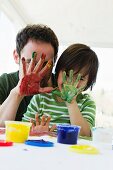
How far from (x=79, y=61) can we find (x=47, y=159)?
787 millimetres

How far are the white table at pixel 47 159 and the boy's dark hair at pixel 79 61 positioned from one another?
632 millimetres

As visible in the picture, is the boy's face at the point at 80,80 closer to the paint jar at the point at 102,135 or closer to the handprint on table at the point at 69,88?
the handprint on table at the point at 69,88

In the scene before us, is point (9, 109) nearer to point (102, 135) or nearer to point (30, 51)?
point (30, 51)

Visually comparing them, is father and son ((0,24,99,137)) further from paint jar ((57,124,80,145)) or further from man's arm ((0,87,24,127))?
paint jar ((57,124,80,145))

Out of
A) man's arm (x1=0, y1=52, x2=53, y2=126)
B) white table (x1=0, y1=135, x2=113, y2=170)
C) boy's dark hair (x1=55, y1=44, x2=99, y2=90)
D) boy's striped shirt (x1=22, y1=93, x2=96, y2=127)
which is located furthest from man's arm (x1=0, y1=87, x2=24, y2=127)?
white table (x1=0, y1=135, x2=113, y2=170)

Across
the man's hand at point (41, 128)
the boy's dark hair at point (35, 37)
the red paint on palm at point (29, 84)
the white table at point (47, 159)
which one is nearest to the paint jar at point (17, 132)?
the white table at point (47, 159)

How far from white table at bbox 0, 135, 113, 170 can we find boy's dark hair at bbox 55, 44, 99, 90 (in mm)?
632

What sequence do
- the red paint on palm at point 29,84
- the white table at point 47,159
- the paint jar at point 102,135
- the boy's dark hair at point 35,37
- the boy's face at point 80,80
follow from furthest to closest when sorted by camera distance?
1. the boy's dark hair at point 35,37
2. the boy's face at point 80,80
3. the red paint on palm at point 29,84
4. the paint jar at point 102,135
5. the white table at point 47,159

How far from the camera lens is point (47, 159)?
542mm

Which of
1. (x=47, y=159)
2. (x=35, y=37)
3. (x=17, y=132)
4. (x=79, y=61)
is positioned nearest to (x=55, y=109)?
(x=79, y=61)

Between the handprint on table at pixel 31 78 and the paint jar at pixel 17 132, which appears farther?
the handprint on table at pixel 31 78

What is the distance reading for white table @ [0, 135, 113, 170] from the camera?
0.48 m

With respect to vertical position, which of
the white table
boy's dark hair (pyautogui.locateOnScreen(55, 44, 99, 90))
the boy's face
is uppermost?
boy's dark hair (pyautogui.locateOnScreen(55, 44, 99, 90))

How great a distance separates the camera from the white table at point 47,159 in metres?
0.48
